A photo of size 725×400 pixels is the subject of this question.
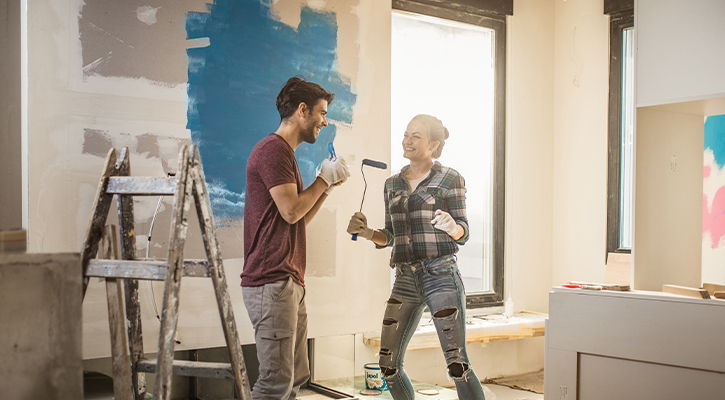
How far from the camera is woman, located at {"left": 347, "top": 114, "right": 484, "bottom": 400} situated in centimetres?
247

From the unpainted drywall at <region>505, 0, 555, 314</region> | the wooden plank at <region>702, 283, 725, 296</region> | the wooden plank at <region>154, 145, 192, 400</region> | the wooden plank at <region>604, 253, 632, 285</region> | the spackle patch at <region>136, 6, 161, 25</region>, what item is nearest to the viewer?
the wooden plank at <region>154, 145, 192, 400</region>

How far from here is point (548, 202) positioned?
14.6ft

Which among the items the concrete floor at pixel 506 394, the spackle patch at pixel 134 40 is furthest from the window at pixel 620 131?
the spackle patch at pixel 134 40

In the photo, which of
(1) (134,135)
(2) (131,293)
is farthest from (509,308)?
(2) (131,293)

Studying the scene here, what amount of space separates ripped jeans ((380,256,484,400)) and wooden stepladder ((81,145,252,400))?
0.94 meters

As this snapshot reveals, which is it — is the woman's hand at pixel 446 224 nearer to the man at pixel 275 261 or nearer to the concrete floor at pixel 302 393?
the man at pixel 275 261

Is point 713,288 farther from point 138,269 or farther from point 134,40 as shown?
point 134,40

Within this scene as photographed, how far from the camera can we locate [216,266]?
174 centimetres

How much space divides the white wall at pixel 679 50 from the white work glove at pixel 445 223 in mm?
1028

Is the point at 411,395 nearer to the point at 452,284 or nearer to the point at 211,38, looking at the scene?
the point at 452,284

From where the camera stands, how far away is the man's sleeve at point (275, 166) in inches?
85.0

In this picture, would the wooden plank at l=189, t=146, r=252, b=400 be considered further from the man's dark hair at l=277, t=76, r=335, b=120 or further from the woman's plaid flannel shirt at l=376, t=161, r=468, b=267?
the woman's plaid flannel shirt at l=376, t=161, r=468, b=267

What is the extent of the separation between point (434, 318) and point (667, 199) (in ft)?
4.06

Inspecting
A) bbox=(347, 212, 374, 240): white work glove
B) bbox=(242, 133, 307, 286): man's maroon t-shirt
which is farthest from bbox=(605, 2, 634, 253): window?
bbox=(242, 133, 307, 286): man's maroon t-shirt
